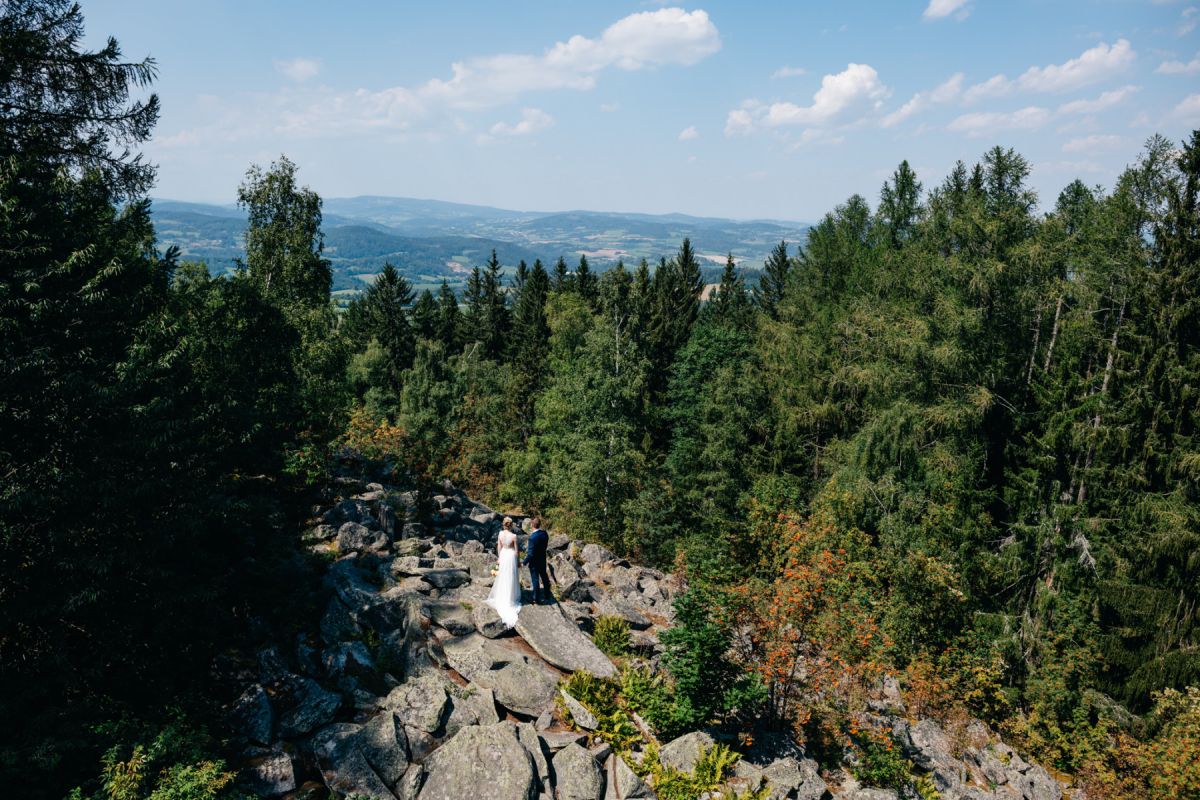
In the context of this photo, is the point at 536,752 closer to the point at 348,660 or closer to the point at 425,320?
the point at 348,660

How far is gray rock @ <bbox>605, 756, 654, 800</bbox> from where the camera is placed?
10523 mm

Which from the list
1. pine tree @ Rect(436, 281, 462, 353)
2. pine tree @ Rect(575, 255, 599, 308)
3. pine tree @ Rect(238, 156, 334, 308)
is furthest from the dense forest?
pine tree @ Rect(436, 281, 462, 353)

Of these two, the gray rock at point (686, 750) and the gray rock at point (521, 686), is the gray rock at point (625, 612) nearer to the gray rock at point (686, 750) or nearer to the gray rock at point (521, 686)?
the gray rock at point (521, 686)

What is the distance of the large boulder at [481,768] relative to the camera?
9781mm

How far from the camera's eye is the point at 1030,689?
71.6ft

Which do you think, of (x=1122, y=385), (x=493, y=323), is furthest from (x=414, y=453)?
(x=493, y=323)

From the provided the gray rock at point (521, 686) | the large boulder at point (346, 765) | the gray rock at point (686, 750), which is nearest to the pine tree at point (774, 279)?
the gray rock at point (521, 686)

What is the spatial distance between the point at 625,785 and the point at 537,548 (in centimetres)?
536

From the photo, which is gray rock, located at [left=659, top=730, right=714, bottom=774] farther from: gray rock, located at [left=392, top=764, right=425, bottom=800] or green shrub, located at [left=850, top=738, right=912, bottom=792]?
green shrub, located at [left=850, top=738, right=912, bottom=792]

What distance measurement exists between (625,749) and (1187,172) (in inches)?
1011

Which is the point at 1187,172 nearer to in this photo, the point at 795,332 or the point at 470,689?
the point at 795,332

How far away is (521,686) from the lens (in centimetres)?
1210

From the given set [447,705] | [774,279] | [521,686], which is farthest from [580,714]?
[774,279]

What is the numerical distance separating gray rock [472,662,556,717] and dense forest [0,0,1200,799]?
258 centimetres
